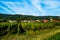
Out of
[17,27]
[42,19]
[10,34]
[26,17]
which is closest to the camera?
[10,34]

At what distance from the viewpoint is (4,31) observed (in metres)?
19.9

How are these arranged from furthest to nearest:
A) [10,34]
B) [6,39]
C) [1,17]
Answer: [1,17], [10,34], [6,39]

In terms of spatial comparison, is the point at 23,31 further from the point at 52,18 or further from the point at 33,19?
the point at 52,18

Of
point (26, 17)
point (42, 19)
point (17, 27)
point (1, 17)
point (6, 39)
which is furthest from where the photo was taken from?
point (42, 19)

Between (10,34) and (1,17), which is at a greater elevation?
(1,17)

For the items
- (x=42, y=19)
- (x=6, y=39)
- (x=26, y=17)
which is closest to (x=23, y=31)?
(x=6, y=39)

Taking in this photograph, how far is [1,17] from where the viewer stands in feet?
94.1

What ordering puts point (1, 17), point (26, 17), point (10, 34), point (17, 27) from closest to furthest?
point (10, 34), point (17, 27), point (1, 17), point (26, 17)

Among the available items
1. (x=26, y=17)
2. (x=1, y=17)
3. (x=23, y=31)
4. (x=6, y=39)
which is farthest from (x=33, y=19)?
(x=6, y=39)

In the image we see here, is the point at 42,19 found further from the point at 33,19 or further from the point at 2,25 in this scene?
the point at 2,25

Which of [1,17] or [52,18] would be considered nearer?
[1,17]

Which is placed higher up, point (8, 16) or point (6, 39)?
point (8, 16)

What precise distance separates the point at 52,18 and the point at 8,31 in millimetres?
17719

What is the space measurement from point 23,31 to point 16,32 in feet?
3.81
